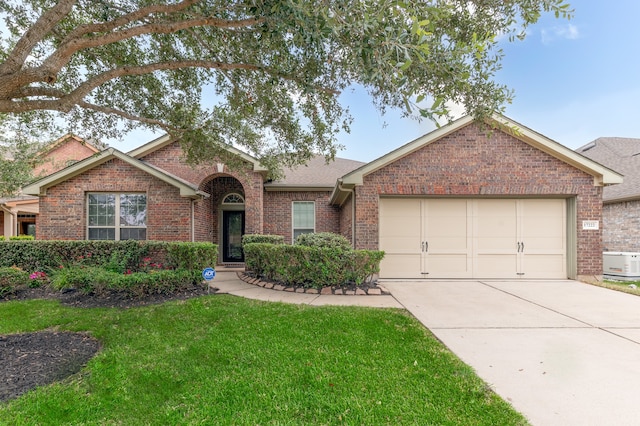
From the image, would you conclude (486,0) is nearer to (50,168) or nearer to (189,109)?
(189,109)

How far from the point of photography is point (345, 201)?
35.2 feet

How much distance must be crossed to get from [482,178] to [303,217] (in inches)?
269

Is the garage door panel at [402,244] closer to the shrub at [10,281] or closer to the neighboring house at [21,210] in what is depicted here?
the shrub at [10,281]

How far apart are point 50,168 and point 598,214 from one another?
2984cm

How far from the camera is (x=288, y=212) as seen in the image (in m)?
12.3

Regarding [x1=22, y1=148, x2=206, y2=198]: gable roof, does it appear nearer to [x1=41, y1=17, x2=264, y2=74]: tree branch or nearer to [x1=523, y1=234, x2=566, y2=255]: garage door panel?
[x1=41, y1=17, x2=264, y2=74]: tree branch

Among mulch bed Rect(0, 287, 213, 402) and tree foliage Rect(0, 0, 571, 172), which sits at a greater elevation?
tree foliage Rect(0, 0, 571, 172)

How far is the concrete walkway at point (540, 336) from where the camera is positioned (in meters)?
2.62

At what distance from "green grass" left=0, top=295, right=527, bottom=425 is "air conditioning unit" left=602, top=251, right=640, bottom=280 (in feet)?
34.1

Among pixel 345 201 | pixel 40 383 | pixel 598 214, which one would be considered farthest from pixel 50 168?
pixel 598 214

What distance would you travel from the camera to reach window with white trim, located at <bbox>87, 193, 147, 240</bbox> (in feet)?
32.6

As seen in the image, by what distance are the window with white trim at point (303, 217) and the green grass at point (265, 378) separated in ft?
24.6

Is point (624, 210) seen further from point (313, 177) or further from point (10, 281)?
point (10, 281)

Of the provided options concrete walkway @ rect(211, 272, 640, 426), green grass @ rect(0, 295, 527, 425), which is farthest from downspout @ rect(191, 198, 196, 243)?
green grass @ rect(0, 295, 527, 425)
